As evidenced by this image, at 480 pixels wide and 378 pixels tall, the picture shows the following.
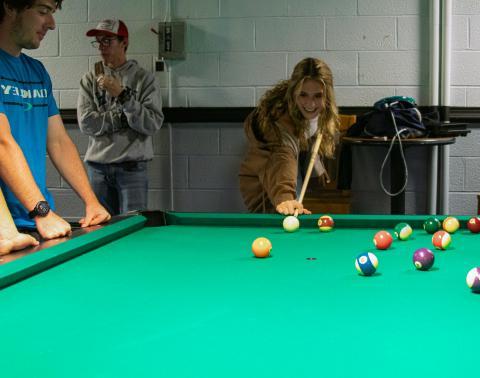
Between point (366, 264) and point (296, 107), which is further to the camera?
point (296, 107)

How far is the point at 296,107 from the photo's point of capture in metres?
3.22

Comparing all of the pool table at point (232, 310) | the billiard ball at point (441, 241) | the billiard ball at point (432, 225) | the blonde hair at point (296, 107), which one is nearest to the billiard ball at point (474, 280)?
the pool table at point (232, 310)

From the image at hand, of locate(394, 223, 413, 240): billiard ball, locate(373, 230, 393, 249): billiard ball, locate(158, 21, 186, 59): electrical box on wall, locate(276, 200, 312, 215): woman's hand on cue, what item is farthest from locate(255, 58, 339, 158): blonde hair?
locate(158, 21, 186, 59): electrical box on wall

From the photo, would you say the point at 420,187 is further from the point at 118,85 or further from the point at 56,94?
the point at 56,94

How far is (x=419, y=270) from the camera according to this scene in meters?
1.75

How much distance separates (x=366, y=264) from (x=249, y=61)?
3.16 m

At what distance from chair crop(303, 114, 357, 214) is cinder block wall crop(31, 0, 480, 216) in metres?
0.20

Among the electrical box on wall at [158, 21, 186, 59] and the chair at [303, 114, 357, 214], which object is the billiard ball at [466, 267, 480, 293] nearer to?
the chair at [303, 114, 357, 214]

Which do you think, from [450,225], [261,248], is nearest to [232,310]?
[261,248]

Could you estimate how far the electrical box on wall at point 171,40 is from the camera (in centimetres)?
462

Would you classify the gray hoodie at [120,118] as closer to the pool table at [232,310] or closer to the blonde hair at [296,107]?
the blonde hair at [296,107]

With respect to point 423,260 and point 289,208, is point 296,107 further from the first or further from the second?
point 423,260

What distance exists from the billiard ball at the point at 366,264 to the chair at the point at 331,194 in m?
2.67

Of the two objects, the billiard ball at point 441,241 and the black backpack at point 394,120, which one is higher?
the black backpack at point 394,120
